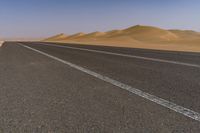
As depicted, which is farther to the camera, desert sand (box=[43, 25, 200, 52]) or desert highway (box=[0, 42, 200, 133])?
desert sand (box=[43, 25, 200, 52])

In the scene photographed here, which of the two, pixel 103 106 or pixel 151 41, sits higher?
pixel 103 106

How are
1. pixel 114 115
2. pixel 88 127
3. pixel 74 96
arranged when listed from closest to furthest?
1. pixel 88 127
2. pixel 114 115
3. pixel 74 96

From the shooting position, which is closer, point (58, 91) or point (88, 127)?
point (88, 127)

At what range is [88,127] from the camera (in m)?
3.26

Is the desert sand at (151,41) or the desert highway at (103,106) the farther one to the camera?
the desert sand at (151,41)

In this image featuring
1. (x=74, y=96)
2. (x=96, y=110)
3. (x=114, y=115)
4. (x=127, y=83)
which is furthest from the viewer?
(x=127, y=83)

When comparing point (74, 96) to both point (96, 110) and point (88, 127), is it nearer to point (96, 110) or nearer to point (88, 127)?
point (96, 110)

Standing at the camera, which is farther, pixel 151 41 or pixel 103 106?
pixel 151 41

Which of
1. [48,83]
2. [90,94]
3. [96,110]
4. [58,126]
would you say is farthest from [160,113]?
[48,83]

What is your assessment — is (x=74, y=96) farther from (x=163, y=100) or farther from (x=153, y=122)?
(x=153, y=122)

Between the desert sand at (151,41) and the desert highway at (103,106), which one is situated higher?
the desert highway at (103,106)

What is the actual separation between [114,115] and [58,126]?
80cm

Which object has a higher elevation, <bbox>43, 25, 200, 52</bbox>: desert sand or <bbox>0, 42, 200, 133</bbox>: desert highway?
<bbox>0, 42, 200, 133</bbox>: desert highway

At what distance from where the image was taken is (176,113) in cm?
373
